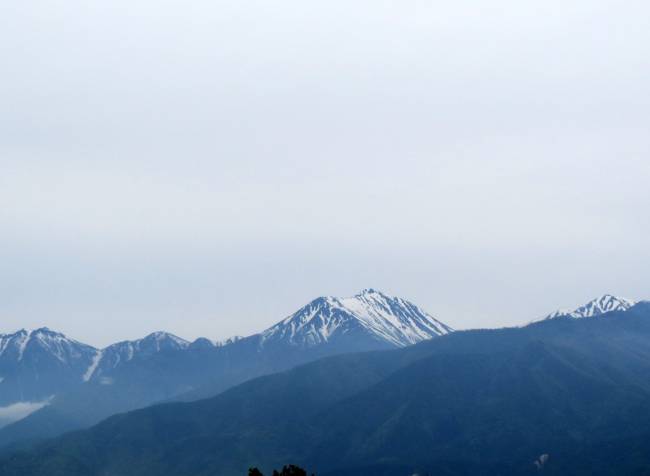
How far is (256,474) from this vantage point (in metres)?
141

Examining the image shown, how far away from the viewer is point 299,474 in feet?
474

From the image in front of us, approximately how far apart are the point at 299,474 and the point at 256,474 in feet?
22.9
